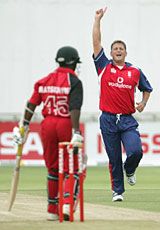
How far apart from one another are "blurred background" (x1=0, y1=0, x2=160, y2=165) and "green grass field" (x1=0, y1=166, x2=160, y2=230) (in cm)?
395

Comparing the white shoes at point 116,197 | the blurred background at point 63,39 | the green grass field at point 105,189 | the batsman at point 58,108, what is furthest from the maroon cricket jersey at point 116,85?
the blurred background at point 63,39

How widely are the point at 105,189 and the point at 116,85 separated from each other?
12.0 feet

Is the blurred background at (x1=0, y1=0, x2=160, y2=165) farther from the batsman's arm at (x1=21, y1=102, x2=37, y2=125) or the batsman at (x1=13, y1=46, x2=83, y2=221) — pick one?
the batsman at (x1=13, y1=46, x2=83, y2=221)

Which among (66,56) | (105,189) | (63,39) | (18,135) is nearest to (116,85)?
(66,56)

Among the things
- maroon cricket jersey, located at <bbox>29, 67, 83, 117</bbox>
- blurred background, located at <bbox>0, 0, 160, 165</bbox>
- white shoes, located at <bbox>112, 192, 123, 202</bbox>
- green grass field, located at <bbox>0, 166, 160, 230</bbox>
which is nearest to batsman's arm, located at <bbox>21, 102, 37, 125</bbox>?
maroon cricket jersey, located at <bbox>29, 67, 83, 117</bbox>

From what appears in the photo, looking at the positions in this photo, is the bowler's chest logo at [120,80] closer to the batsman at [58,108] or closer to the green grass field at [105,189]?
the green grass field at [105,189]

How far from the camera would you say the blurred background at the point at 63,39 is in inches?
1144

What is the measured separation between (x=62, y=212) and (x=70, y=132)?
841mm

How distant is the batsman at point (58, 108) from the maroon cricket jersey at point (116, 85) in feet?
9.48

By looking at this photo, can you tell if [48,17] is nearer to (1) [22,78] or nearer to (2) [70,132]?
(1) [22,78]

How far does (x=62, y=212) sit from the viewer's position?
450 inches

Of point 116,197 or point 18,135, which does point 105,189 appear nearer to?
point 116,197

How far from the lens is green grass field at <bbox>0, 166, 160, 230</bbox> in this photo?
11509 millimetres

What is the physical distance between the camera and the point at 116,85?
1462 centimetres
